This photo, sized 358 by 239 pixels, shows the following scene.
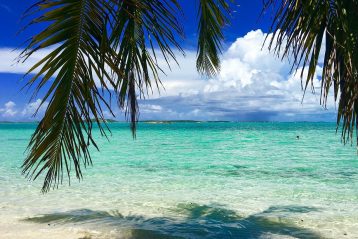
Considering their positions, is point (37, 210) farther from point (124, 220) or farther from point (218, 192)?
point (218, 192)

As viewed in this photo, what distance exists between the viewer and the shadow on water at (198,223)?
5.52 metres

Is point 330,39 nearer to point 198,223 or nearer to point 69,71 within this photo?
point 69,71

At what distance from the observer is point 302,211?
7008mm

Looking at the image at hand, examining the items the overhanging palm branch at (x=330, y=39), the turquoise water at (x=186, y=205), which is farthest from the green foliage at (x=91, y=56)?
the turquoise water at (x=186, y=205)

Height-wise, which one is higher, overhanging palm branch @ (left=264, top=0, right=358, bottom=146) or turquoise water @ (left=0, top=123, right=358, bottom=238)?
Answer: overhanging palm branch @ (left=264, top=0, right=358, bottom=146)

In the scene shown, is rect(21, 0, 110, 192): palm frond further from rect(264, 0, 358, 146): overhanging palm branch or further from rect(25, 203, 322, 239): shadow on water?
rect(25, 203, 322, 239): shadow on water

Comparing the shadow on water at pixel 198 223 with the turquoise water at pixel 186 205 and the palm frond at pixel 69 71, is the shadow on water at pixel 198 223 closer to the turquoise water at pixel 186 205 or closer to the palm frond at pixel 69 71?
the turquoise water at pixel 186 205

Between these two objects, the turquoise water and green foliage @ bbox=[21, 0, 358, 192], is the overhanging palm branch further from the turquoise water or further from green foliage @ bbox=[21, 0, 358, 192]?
the turquoise water

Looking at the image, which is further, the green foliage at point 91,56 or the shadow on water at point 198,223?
the shadow on water at point 198,223

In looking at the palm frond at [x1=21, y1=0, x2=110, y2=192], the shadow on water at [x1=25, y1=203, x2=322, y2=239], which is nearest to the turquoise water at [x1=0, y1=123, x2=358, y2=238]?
the shadow on water at [x1=25, y1=203, x2=322, y2=239]

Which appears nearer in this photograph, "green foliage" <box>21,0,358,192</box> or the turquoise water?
"green foliage" <box>21,0,358,192</box>

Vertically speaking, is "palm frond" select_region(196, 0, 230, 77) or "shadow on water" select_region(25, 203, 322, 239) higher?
"palm frond" select_region(196, 0, 230, 77)

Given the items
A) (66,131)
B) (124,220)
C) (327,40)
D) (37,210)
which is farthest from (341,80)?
(37,210)

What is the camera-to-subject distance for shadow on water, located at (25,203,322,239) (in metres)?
5.52
